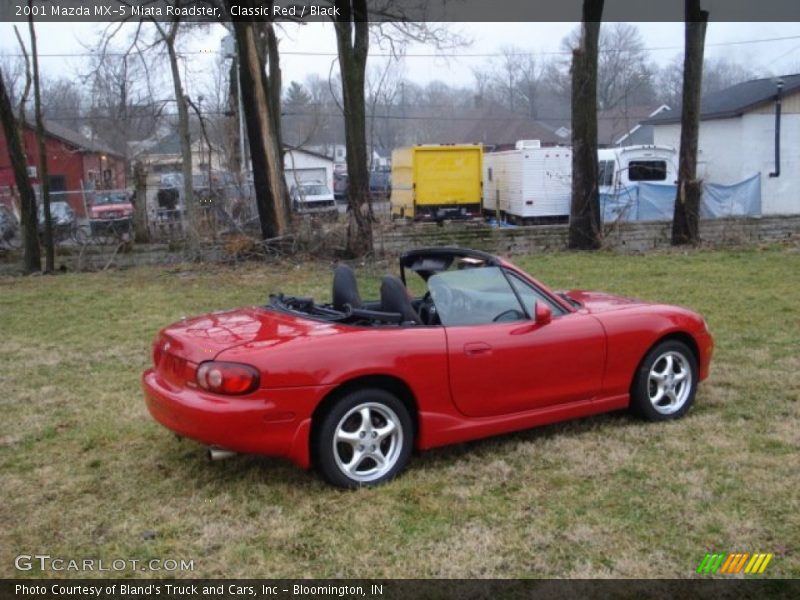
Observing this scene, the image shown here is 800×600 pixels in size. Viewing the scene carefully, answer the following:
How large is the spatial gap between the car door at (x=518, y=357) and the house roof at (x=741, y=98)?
26328 mm

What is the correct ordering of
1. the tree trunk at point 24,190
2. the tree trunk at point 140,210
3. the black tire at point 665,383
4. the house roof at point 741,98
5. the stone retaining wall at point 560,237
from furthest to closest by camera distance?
the house roof at point 741,98 < the tree trunk at point 140,210 < the stone retaining wall at point 560,237 < the tree trunk at point 24,190 < the black tire at point 665,383

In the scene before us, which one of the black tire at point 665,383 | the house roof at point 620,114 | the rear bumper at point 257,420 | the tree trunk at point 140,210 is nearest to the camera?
the rear bumper at point 257,420

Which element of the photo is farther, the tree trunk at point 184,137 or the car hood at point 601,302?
the tree trunk at point 184,137

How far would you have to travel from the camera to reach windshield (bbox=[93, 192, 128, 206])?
102ft

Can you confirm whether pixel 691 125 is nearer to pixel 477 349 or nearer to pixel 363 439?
pixel 477 349

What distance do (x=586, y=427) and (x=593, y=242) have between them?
488 inches

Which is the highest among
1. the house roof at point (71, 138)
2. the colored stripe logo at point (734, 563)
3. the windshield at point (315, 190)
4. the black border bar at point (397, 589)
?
the house roof at point (71, 138)

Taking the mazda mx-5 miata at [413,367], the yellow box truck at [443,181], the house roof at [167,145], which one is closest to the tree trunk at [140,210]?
the yellow box truck at [443,181]

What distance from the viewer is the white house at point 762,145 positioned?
27984mm

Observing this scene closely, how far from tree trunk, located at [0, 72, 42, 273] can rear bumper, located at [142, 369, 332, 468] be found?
13.7 meters

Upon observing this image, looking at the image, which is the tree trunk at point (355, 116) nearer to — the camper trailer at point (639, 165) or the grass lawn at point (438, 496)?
the grass lawn at point (438, 496)

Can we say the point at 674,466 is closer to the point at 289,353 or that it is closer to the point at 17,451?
the point at 289,353

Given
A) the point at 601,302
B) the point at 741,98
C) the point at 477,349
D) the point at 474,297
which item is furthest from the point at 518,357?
the point at 741,98

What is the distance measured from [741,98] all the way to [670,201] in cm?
841
